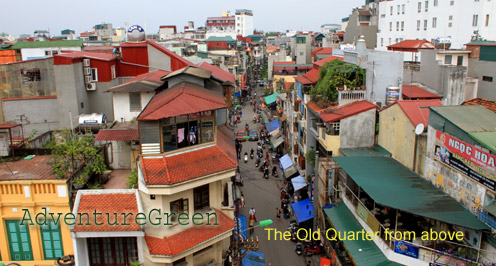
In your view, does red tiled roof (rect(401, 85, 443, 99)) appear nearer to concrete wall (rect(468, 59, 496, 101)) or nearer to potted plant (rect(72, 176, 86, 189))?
concrete wall (rect(468, 59, 496, 101))

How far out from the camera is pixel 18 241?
50.0 feet

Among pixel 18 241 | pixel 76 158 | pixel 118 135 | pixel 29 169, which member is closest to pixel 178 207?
pixel 118 135

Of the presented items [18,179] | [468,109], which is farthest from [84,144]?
[468,109]

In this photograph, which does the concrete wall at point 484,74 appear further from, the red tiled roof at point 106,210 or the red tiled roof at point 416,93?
the red tiled roof at point 106,210

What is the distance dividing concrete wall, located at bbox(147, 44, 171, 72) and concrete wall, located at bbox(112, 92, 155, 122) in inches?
346

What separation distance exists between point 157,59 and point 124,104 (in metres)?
9.21

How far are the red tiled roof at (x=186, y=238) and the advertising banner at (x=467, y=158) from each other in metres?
8.90

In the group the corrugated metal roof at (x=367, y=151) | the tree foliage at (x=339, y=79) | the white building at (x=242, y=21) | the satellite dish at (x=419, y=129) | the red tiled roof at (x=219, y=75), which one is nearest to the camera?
the satellite dish at (x=419, y=129)

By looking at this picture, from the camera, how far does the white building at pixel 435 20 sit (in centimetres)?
4109

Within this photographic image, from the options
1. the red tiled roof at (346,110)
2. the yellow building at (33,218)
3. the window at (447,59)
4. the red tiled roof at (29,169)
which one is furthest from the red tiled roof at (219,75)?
the window at (447,59)

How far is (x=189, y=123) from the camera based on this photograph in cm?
1609

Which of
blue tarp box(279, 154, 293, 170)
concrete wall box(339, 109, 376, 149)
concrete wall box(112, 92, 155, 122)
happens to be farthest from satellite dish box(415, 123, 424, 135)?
blue tarp box(279, 154, 293, 170)

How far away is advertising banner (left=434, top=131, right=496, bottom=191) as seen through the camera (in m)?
12.6

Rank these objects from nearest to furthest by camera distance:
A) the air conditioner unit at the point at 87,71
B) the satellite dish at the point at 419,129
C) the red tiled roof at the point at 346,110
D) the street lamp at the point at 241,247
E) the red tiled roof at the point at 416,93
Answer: the satellite dish at the point at 419,129 → the street lamp at the point at 241,247 → the red tiled roof at the point at 346,110 → the air conditioner unit at the point at 87,71 → the red tiled roof at the point at 416,93
